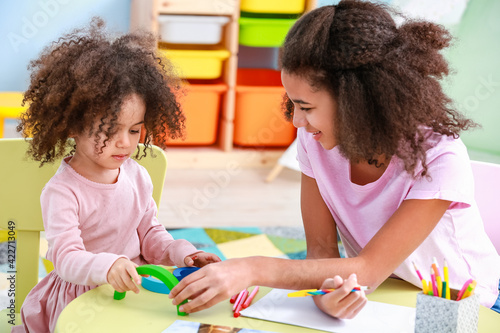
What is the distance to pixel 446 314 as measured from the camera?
0.80 m

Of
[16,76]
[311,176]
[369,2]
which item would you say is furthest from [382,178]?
[16,76]

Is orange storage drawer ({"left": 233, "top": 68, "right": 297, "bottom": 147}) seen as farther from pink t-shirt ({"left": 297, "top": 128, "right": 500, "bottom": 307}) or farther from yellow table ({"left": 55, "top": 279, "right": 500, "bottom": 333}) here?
yellow table ({"left": 55, "top": 279, "right": 500, "bottom": 333})

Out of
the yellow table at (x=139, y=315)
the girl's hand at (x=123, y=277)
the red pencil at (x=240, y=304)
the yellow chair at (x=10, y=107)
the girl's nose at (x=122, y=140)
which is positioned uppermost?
the girl's nose at (x=122, y=140)

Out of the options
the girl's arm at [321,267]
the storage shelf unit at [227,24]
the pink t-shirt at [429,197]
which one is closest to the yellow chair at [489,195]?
the pink t-shirt at [429,197]

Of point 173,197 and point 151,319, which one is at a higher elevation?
point 151,319

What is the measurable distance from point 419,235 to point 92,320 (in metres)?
0.49

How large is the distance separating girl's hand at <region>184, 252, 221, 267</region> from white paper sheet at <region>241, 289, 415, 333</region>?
127 millimetres

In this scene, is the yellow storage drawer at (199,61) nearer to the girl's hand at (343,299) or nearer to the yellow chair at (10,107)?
the yellow chair at (10,107)

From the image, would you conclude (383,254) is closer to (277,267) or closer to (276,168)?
(277,267)

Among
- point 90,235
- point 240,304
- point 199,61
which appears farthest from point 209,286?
point 199,61

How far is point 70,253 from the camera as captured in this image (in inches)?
39.1

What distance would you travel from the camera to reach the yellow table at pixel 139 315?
874mm

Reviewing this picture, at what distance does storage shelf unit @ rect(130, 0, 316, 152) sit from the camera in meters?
3.23

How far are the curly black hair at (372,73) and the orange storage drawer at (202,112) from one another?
92.6 inches
